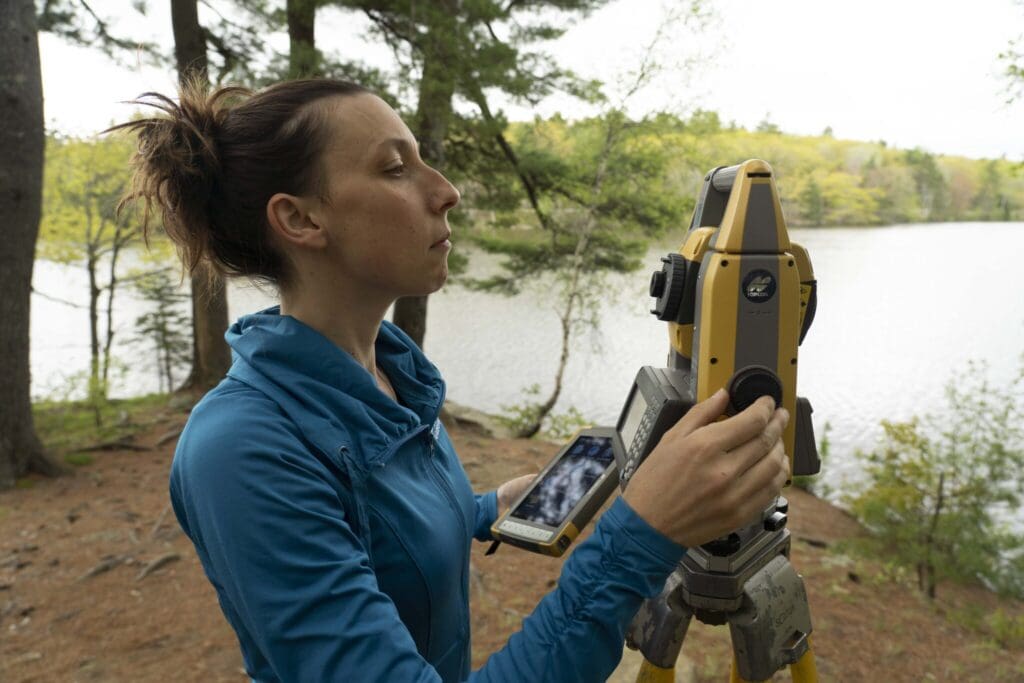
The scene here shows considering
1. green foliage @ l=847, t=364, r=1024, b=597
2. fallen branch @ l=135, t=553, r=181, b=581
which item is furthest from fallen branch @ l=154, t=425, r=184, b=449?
green foliage @ l=847, t=364, r=1024, b=597

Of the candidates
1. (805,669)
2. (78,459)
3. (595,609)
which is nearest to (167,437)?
(78,459)

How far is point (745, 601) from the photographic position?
1262 mm

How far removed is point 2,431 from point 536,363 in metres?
7.91

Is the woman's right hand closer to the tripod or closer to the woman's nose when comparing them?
the tripod

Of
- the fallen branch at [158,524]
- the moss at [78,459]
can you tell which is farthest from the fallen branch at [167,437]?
the fallen branch at [158,524]

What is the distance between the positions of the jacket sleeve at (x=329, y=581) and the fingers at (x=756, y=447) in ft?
0.42

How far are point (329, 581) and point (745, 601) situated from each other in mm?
889

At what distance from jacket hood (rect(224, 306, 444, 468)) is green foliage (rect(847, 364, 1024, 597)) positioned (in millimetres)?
4834

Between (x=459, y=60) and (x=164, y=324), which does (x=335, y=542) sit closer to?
(x=459, y=60)

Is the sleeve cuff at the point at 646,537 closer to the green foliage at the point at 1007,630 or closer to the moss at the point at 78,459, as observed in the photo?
the green foliage at the point at 1007,630

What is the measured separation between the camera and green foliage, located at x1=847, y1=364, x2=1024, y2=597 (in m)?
4.48

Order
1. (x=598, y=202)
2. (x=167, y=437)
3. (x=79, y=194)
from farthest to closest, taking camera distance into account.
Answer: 1. (x=79, y=194)
2. (x=598, y=202)
3. (x=167, y=437)

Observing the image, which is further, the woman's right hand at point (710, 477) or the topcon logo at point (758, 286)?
the topcon logo at point (758, 286)

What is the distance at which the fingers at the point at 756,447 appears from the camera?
75 centimetres
